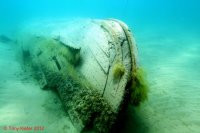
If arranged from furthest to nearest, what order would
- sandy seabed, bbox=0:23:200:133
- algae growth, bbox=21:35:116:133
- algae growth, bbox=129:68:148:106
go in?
1. sandy seabed, bbox=0:23:200:133
2. algae growth, bbox=21:35:116:133
3. algae growth, bbox=129:68:148:106

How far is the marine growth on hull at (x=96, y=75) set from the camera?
3732 millimetres

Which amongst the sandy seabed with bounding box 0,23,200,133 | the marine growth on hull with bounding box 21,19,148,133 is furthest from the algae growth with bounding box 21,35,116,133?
the sandy seabed with bounding box 0,23,200,133

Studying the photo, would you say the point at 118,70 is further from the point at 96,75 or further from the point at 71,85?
→ the point at 71,85

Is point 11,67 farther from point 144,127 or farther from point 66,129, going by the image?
point 144,127

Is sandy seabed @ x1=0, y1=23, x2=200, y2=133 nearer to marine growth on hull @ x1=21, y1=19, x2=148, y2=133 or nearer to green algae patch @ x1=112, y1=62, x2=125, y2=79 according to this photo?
marine growth on hull @ x1=21, y1=19, x2=148, y2=133

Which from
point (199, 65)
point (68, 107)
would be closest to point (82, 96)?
point (68, 107)

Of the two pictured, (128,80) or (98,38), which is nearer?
(128,80)

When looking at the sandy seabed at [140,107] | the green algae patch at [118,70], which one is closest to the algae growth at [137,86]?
the green algae patch at [118,70]

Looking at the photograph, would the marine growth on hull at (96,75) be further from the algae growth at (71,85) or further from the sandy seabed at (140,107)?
the sandy seabed at (140,107)

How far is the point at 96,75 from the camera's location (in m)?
4.32

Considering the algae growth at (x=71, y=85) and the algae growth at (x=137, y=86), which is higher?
the algae growth at (x=137, y=86)

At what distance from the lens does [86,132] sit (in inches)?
158

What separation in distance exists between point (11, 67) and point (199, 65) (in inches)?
295

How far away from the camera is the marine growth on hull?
3.73 metres
